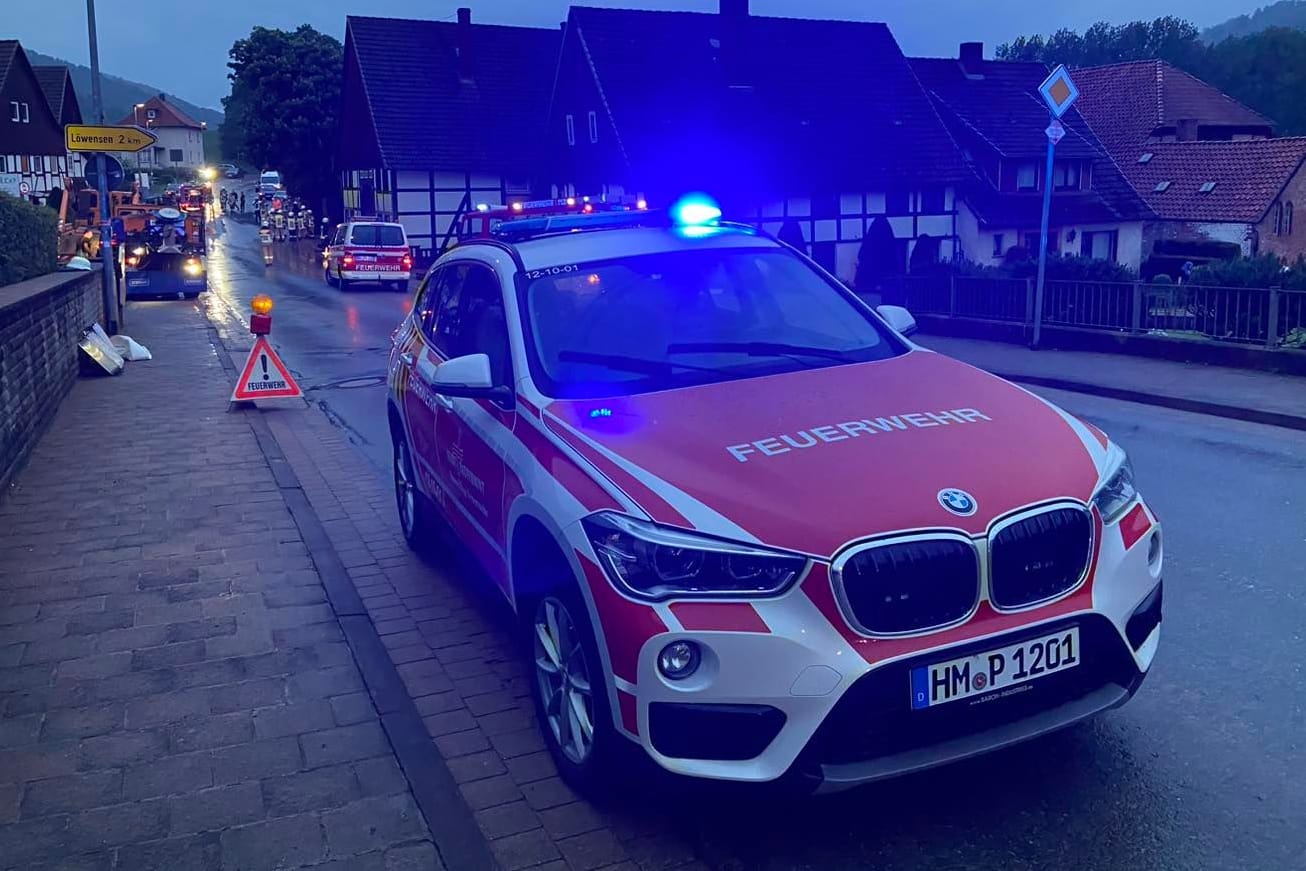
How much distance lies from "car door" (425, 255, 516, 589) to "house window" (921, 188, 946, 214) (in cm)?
3548

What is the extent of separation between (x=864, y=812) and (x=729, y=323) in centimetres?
210

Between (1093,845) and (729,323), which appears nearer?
(1093,845)

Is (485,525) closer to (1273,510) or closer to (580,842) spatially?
(580,842)

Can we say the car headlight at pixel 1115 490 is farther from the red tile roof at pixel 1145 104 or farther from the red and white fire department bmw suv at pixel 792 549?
the red tile roof at pixel 1145 104

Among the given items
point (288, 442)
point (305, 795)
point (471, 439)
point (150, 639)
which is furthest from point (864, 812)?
point (288, 442)

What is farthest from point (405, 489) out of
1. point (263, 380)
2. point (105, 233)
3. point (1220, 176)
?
point (1220, 176)

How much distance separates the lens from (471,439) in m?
5.38

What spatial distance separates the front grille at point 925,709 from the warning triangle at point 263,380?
1073 centimetres

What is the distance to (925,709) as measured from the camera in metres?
3.57

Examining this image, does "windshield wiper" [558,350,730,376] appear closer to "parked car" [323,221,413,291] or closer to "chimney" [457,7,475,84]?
"parked car" [323,221,413,291]

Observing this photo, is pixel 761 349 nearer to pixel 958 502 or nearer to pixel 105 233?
pixel 958 502

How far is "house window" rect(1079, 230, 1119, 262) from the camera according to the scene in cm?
4669

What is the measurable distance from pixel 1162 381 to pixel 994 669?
10.9 m

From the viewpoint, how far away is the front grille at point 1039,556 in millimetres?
3652
